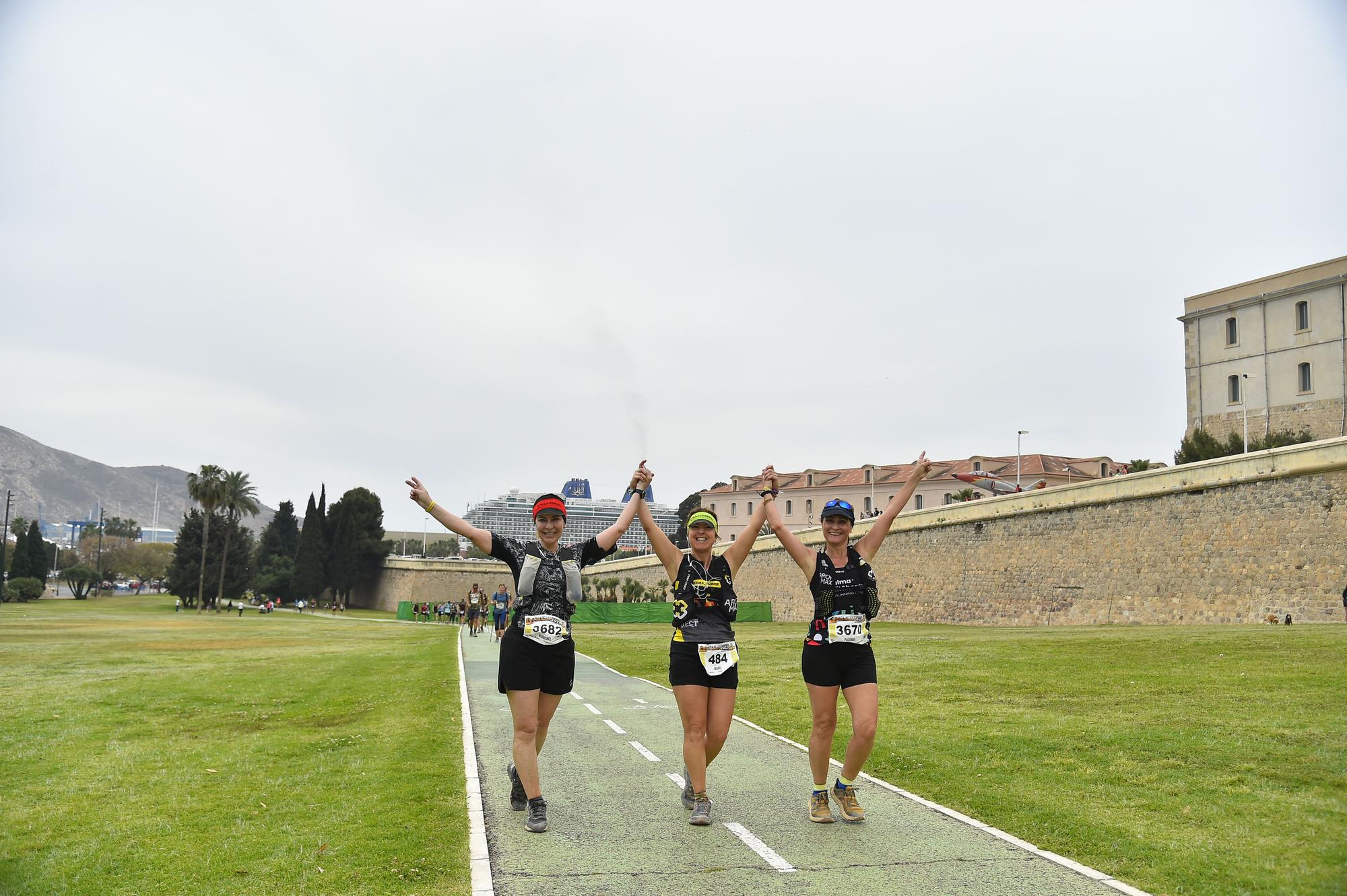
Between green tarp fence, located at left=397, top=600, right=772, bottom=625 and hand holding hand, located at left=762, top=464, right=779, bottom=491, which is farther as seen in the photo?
green tarp fence, located at left=397, top=600, right=772, bottom=625

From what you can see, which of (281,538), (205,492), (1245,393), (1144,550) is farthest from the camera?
(281,538)

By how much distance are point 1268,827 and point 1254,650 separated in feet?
46.0

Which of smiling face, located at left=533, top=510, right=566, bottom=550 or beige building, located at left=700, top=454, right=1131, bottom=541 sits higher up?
beige building, located at left=700, top=454, right=1131, bottom=541

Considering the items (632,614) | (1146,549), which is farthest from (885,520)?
(632,614)

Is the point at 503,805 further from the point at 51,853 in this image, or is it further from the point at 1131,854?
the point at 1131,854

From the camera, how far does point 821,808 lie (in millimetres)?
7004

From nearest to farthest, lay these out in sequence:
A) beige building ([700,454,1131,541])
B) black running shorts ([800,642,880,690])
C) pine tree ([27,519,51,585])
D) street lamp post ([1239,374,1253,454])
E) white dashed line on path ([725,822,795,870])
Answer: white dashed line on path ([725,822,795,870]), black running shorts ([800,642,880,690]), street lamp post ([1239,374,1253,454]), beige building ([700,454,1131,541]), pine tree ([27,519,51,585])

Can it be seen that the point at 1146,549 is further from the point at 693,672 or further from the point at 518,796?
the point at 518,796

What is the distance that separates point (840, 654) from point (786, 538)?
0.94 metres

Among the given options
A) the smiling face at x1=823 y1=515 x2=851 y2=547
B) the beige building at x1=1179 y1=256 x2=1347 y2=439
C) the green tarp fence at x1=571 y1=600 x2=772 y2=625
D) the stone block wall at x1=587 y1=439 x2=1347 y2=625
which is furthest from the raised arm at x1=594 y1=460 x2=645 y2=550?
the beige building at x1=1179 y1=256 x2=1347 y2=439

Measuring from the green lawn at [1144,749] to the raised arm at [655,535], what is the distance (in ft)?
10.2

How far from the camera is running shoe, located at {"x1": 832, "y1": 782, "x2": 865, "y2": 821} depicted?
23.0ft

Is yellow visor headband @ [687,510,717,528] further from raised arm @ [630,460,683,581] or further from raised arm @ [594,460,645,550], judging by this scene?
raised arm @ [594,460,645,550]

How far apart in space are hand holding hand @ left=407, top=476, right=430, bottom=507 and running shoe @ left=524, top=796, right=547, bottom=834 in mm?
2315
